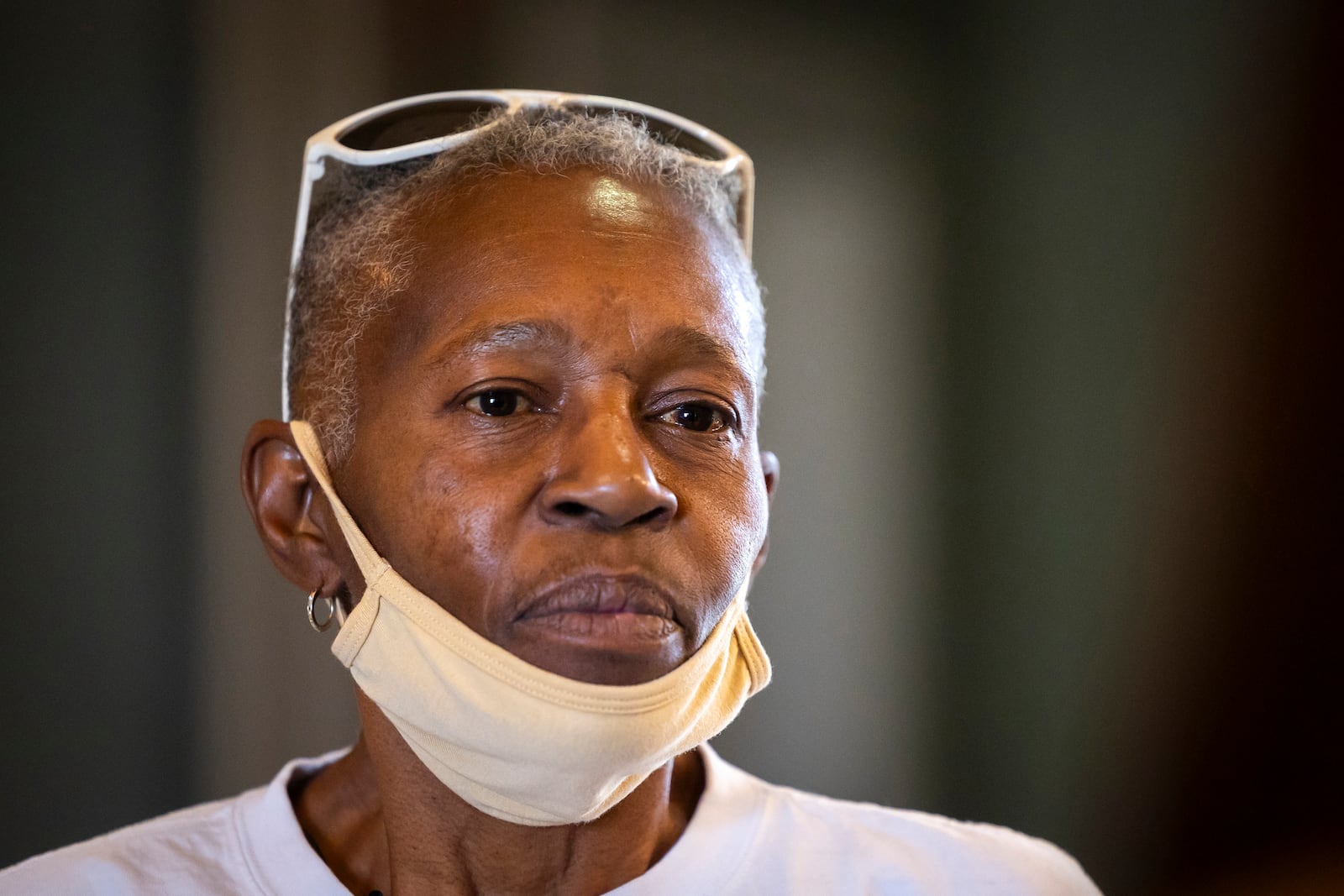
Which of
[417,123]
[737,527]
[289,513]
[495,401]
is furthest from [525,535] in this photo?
[417,123]

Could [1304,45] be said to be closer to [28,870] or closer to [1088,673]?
[1088,673]

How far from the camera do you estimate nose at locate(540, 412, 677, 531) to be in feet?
4.00

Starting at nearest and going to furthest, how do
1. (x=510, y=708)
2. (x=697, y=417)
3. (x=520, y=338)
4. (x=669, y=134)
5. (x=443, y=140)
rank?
(x=510, y=708)
(x=520, y=338)
(x=697, y=417)
(x=443, y=140)
(x=669, y=134)

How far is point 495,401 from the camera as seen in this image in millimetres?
1340

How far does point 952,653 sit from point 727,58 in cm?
141

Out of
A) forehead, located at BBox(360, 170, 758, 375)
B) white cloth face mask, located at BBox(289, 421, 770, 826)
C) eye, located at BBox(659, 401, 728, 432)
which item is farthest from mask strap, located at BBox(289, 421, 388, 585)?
eye, located at BBox(659, 401, 728, 432)

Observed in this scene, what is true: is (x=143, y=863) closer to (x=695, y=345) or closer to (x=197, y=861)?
(x=197, y=861)

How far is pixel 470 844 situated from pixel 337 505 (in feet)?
1.53

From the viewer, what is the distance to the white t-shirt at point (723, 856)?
1.47m

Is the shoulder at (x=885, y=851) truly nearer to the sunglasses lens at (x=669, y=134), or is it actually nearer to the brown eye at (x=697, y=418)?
the brown eye at (x=697, y=418)

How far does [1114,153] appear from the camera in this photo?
237 cm

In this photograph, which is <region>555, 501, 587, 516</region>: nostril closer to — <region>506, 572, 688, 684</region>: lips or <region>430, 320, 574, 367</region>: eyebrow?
<region>506, 572, 688, 684</region>: lips

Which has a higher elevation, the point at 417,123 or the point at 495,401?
the point at 417,123

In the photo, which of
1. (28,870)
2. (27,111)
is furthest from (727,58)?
(28,870)
